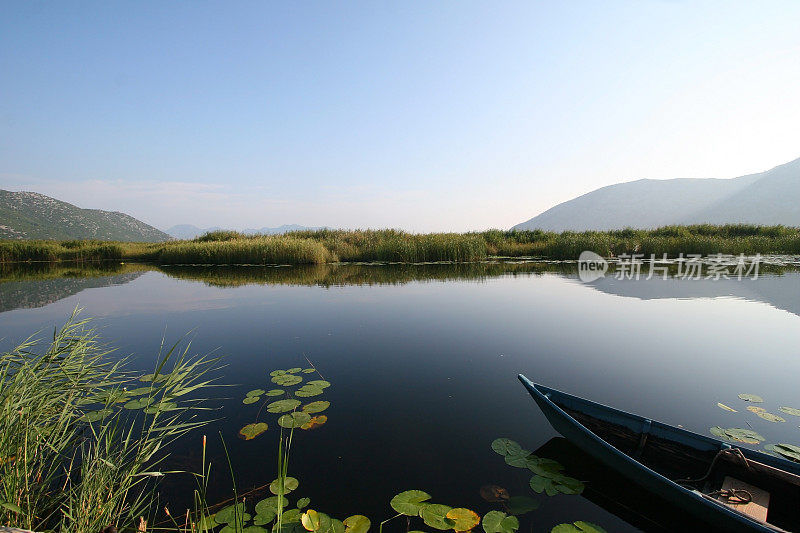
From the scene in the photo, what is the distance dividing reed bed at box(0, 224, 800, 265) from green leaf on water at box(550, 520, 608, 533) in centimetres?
2292

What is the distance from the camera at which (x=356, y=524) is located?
9.18 feet

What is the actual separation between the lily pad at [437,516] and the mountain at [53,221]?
163631 millimetres

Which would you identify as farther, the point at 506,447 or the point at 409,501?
the point at 506,447

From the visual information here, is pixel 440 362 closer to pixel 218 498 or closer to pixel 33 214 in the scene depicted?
pixel 218 498

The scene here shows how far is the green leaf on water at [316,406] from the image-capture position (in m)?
4.71

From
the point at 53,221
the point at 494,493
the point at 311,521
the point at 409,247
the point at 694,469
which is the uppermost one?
the point at 53,221

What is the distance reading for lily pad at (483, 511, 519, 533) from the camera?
2762mm

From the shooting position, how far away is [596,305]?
36.4 feet

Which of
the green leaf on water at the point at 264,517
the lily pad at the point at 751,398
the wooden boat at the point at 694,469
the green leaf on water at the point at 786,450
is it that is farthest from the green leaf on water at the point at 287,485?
the lily pad at the point at 751,398

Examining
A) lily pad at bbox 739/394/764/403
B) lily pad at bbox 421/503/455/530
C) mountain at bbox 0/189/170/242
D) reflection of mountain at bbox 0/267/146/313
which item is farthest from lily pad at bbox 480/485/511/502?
mountain at bbox 0/189/170/242

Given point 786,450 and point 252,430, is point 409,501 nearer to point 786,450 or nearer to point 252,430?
point 252,430

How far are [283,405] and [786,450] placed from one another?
5667 millimetres
